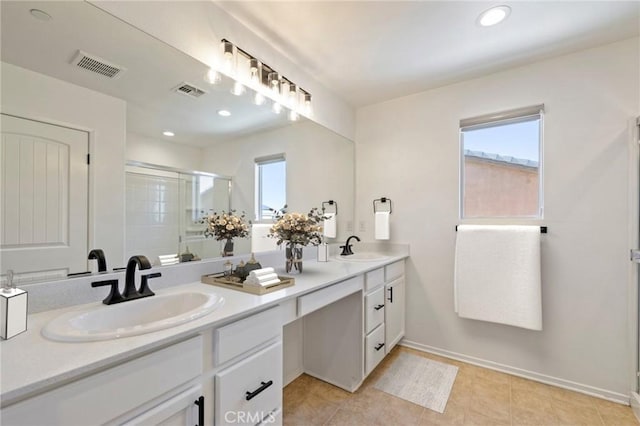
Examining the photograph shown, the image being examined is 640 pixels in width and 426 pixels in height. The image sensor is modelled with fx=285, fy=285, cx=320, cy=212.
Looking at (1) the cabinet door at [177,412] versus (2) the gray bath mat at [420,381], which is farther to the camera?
(2) the gray bath mat at [420,381]

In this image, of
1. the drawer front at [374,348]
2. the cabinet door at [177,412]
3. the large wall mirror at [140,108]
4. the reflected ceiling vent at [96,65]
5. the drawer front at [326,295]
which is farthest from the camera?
the drawer front at [374,348]

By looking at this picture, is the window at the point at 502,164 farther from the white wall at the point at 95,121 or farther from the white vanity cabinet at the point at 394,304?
the white wall at the point at 95,121

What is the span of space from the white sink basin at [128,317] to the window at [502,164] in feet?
6.93

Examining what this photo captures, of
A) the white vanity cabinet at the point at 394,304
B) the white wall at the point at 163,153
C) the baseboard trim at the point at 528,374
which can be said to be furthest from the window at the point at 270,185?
the baseboard trim at the point at 528,374

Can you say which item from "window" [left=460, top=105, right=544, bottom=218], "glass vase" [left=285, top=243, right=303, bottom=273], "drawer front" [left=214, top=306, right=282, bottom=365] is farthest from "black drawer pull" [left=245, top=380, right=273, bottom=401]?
"window" [left=460, top=105, right=544, bottom=218]

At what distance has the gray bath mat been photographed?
1810 millimetres

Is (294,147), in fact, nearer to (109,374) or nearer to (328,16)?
(328,16)

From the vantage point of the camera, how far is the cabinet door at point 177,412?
78cm

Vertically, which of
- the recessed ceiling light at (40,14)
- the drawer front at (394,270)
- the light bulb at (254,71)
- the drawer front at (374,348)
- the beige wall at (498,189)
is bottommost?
the drawer front at (374,348)

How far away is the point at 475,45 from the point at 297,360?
8.22ft

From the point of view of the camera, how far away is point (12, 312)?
80cm

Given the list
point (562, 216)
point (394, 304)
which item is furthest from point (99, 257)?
point (562, 216)

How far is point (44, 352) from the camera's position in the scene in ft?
2.35

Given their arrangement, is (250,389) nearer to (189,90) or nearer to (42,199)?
(42,199)
